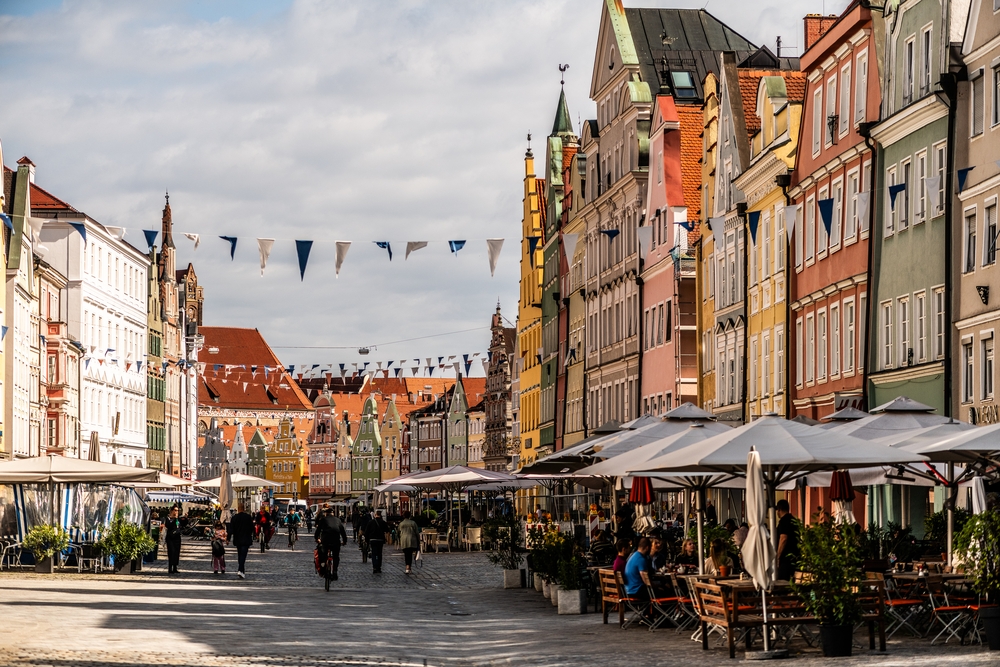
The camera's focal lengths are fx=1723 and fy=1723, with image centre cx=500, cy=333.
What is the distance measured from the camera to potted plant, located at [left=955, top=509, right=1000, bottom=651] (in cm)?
1688

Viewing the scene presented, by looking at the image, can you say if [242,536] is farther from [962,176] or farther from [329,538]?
[962,176]

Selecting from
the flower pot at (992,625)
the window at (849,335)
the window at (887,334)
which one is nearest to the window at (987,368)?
the window at (887,334)

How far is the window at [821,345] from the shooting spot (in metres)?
44.1

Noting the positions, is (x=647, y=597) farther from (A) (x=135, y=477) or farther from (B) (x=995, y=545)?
(A) (x=135, y=477)

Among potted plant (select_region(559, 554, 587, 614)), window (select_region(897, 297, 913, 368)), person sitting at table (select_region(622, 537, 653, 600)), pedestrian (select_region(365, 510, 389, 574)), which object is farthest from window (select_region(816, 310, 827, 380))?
person sitting at table (select_region(622, 537, 653, 600))

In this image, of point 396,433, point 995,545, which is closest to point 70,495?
point 995,545

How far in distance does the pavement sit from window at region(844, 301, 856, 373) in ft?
37.5

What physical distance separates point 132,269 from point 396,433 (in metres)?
82.6

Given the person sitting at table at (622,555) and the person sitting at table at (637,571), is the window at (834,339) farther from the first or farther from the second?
the person sitting at table at (637,571)

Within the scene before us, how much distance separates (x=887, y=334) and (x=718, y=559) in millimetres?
20280

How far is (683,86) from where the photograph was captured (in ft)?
214

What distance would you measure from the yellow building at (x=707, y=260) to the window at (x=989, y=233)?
21.2 meters

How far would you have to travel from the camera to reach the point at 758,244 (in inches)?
1971

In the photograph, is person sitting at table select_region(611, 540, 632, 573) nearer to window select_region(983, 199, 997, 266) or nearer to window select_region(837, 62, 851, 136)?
window select_region(983, 199, 997, 266)
